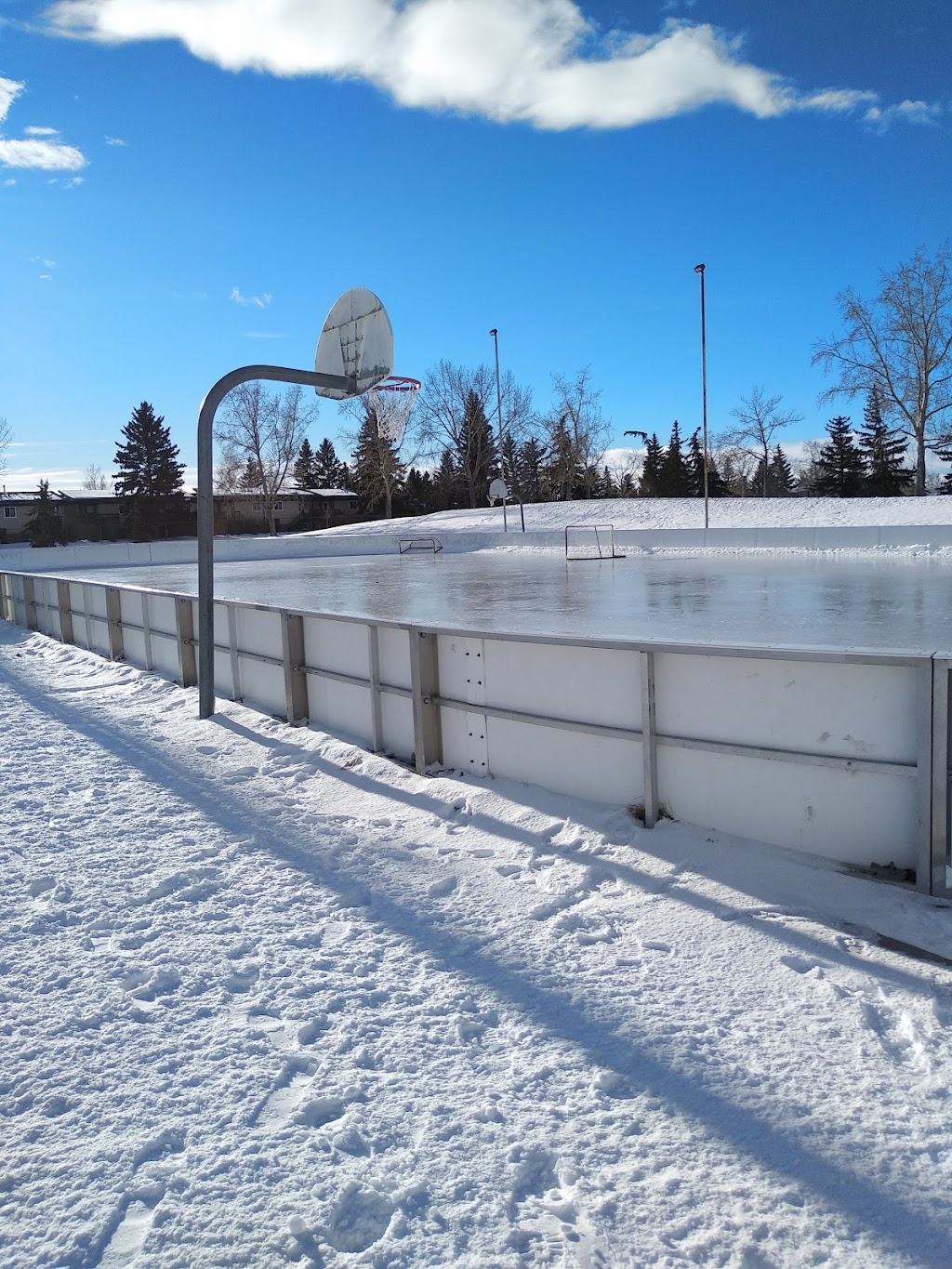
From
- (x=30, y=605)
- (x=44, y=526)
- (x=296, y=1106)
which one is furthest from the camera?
(x=44, y=526)

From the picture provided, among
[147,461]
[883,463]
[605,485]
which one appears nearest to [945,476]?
[883,463]

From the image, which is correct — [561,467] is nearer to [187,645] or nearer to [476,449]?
[476,449]

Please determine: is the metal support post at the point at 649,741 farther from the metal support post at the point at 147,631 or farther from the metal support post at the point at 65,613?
the metal support post at the point at 65,613

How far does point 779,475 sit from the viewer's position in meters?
A: 92.6

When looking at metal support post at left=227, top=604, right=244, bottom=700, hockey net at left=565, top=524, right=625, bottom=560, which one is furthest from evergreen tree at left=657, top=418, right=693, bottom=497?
metal support post at left=227, top=604, right=244, bottom=700

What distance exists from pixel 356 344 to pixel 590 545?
3052 cm

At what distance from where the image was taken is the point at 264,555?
47281 mm

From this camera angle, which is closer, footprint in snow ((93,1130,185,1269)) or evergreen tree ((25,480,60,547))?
footprint in snow ((93,1130,185,1269))

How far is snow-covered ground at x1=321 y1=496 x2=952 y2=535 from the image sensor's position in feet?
135

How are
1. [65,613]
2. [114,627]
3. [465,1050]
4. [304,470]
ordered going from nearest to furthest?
[465,1050], [114,627], [65,613], [304,470]

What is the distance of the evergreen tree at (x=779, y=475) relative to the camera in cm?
9188

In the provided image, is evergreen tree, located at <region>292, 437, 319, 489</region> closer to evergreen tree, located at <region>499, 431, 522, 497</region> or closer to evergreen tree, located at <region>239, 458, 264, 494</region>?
evergreen tree, located at <region>239, 458, 264, 494</region>

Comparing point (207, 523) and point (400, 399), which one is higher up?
point (400, 399)

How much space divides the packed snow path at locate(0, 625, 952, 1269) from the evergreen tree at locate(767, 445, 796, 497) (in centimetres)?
9200
